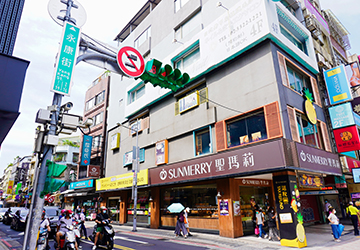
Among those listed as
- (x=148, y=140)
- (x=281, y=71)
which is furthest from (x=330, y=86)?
(x=148, y=140)

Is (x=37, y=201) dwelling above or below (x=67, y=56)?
below

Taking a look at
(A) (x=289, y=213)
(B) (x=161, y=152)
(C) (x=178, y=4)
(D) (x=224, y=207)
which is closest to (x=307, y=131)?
(A) (x=289, y=213)

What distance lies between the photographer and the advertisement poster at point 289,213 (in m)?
11.2

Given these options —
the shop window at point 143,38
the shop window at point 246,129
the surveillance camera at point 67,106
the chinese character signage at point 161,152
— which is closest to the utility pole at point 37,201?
the surveillance camera at point 67,106

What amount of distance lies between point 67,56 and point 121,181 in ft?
57.8

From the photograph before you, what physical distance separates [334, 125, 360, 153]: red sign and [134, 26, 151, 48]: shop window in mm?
21200

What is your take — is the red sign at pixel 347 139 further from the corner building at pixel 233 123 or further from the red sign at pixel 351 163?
the corner building at pixel 233 123

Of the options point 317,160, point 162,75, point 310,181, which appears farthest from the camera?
point 317,160

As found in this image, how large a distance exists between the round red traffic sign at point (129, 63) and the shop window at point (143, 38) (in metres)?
19.9

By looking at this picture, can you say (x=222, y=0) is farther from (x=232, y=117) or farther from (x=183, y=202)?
(x=183, y=202)

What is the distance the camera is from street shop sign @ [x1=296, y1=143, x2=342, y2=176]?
497 inches

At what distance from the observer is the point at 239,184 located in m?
15.6

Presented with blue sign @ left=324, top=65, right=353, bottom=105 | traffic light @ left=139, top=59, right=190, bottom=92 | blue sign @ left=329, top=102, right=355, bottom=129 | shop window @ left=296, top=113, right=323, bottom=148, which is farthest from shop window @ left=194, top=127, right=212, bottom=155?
blue sign @ left=324, top=65, right=353, bottom=105

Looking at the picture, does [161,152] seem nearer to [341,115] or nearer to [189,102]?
[189,102]
